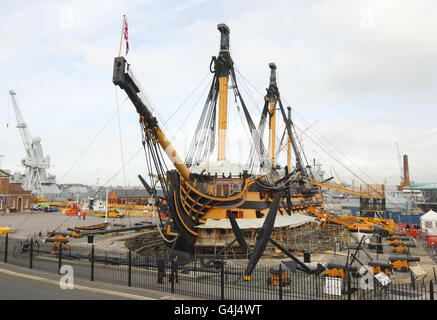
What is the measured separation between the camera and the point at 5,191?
2368 inches

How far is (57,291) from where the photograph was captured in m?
12.1

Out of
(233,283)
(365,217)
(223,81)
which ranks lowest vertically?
(233,283)

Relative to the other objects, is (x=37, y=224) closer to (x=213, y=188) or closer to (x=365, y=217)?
Answer: (x=213, y=188)

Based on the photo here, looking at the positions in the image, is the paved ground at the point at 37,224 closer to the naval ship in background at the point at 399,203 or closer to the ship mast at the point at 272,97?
the ship mast at the point at 272,97

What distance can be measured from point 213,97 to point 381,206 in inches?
1075

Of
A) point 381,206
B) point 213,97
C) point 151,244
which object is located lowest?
point 151,244

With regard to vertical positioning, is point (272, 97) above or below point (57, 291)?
above

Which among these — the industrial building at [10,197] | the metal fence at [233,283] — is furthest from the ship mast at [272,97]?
the industrial building at [10,197]

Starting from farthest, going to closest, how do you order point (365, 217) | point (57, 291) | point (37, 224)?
point (37, 224) → point (365, 217) → point (57, 291)

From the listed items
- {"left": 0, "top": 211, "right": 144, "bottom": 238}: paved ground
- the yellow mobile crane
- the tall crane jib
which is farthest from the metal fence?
the tall crane jib

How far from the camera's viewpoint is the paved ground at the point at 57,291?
11.4m

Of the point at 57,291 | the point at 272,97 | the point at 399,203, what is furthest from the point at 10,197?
the point at 399,203
